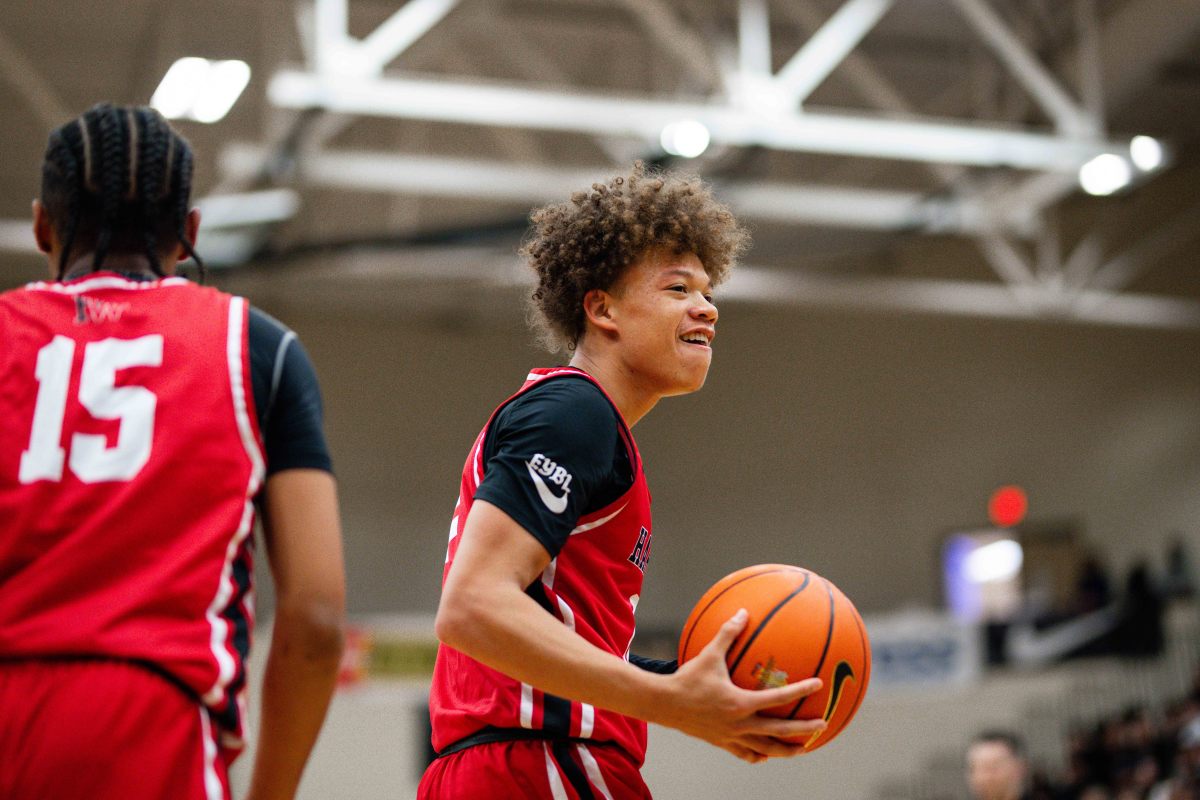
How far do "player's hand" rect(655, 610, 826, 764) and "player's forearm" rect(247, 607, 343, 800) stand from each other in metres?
0.59

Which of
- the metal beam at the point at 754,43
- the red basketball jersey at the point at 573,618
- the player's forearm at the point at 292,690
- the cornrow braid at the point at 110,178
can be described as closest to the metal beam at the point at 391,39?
the metal beam at the point at 754,43

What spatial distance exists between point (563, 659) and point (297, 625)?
0.50 meters

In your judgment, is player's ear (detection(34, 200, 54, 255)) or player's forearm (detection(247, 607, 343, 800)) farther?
player's ear (detection(34, 200, 54, 255))

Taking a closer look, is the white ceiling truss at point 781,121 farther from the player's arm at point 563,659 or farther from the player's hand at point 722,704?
the player's hand at point 722,704

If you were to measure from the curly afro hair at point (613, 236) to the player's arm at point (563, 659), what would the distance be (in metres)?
0.82

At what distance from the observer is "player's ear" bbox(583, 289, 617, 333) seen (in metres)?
3.15

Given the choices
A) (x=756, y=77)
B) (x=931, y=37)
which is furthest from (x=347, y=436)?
(x=756, y=77)

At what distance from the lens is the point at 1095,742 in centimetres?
1506

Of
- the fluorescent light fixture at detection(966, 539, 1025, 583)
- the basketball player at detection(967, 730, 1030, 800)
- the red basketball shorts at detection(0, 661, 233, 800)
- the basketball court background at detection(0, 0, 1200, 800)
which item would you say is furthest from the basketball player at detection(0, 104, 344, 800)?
the fluorescent light fixture at detection(966, 539, 1025, 583)

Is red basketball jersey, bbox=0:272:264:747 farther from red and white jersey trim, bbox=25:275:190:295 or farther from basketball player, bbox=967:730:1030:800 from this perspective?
basketball player, bbox=967:730:1030:800

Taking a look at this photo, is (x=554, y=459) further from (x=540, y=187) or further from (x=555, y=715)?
(x=540, y=187)

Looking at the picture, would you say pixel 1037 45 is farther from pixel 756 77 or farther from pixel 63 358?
pixel 63 358

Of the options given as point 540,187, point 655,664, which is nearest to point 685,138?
point 540,187

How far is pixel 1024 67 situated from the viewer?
11.6 m
